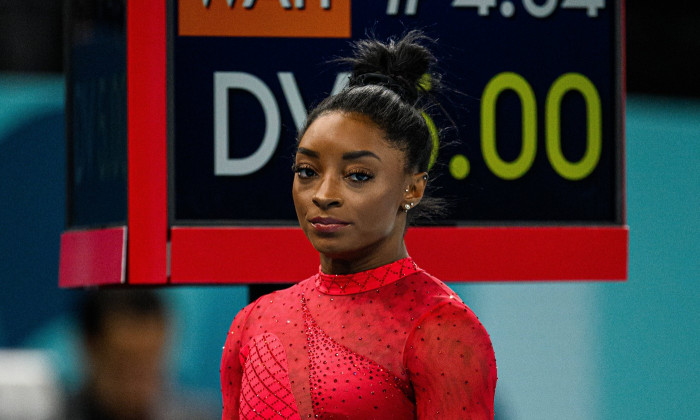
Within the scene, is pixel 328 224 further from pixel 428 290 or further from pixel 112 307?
pixel 112 307

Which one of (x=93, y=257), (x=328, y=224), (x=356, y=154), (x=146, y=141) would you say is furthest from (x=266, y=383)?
(x=93, y=257)

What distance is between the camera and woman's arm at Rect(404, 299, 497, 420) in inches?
52.6

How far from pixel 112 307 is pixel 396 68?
2.49 m

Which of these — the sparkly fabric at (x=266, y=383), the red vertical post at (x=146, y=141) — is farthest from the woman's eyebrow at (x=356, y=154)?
the red vertical post at (x=146, y=141)

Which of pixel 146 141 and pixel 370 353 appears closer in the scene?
pixel 370 353

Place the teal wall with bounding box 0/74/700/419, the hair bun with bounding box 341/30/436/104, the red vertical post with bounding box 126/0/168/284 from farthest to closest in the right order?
the teal wall with bounding box 0/74/700/419
the red vertical post with bounding box 126/0/168/284
the hair bun with bounding box 341/30/436/104

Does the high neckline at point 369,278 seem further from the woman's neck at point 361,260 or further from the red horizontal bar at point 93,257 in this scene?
the red horizontal bar at point 93,257

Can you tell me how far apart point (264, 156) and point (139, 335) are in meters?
1.74

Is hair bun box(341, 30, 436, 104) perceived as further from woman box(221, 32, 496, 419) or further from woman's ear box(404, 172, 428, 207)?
woman's ear box(404, 172, 428, 207)

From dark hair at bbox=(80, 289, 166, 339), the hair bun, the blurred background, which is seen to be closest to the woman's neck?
the hair bun

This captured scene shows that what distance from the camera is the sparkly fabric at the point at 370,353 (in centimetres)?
135

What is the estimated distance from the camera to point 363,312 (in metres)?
1.43

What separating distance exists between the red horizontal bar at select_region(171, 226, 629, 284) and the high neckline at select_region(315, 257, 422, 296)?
699 mm

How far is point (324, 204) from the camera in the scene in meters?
1.39
